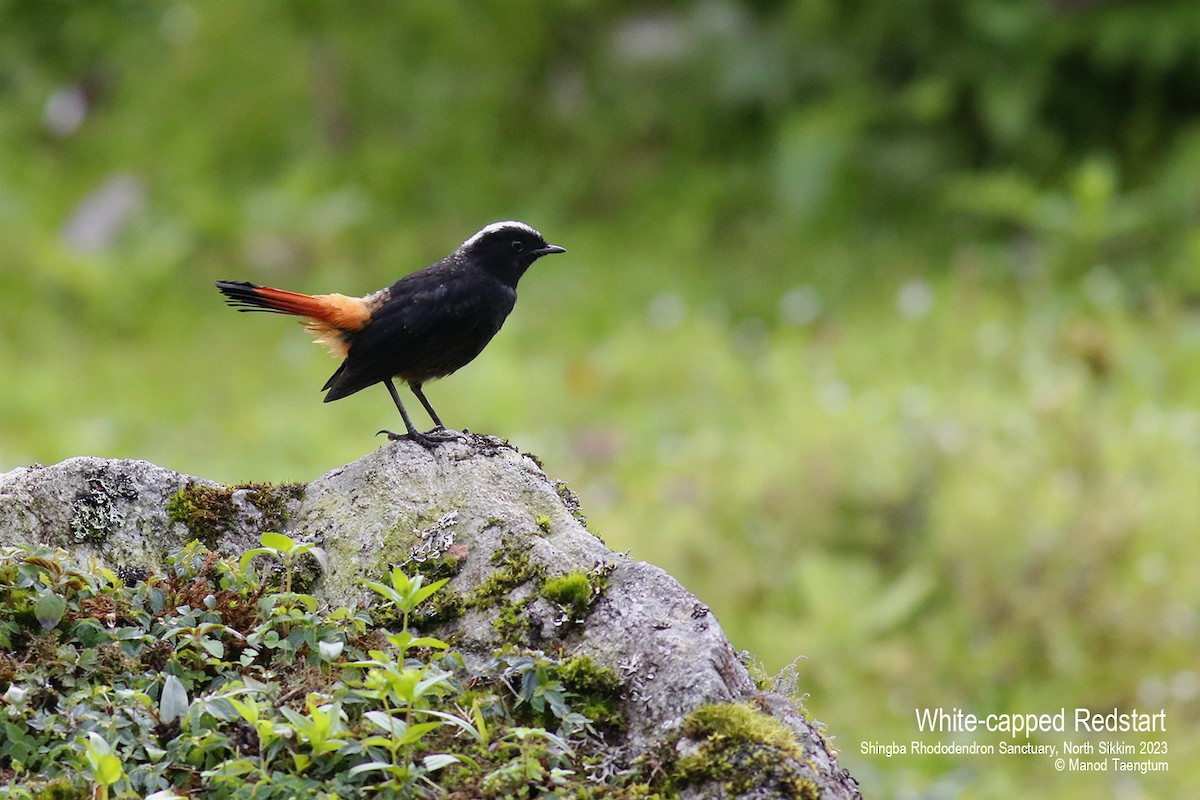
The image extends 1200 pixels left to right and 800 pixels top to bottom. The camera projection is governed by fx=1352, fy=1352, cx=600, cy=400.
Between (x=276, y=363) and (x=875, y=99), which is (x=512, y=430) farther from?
(x=875, y=99)

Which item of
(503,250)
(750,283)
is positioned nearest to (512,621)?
(503,250)

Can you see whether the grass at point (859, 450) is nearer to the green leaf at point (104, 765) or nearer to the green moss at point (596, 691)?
the green moss at point (596, 691)

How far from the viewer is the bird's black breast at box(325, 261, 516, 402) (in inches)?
157

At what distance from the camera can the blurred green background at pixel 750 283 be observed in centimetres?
637

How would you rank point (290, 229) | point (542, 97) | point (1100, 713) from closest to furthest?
point (1100, 713) < point (290, 229) < point (542, 97)

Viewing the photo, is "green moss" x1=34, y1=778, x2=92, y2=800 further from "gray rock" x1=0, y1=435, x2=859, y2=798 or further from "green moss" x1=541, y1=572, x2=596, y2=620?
"green moss" x1=541, y1=572, x2=596, y2=620

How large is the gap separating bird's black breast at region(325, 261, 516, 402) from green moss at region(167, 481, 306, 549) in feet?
2.45

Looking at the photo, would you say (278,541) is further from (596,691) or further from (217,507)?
(596,691)

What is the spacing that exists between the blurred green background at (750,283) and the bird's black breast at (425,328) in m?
1.85

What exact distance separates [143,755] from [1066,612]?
485 centimetres

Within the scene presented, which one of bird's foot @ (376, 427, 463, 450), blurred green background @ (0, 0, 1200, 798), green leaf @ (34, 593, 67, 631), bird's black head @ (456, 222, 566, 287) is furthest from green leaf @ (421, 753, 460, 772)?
blurred green background @ (0, 0, 1200, 798)

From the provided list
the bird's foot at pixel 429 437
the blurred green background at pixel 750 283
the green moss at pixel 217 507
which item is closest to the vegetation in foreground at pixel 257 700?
the green moss at pixel 217 507

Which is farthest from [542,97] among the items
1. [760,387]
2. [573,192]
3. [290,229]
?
[760,387]

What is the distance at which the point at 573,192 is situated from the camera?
1152 centimetres
